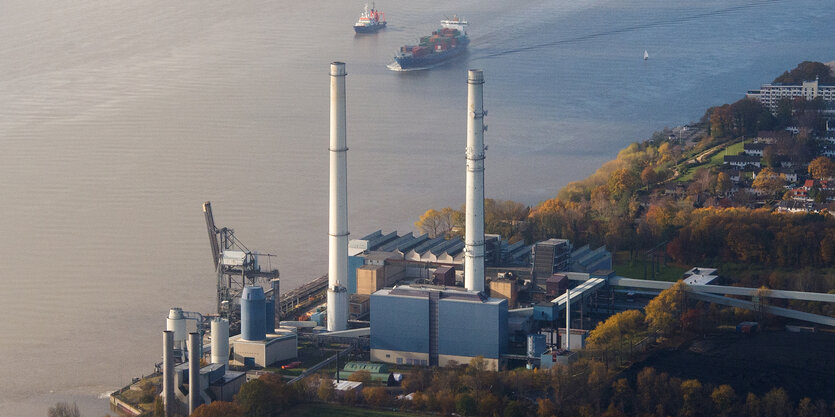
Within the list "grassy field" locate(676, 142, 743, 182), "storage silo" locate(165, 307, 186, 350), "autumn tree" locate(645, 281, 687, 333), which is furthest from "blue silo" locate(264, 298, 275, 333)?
"grassy field" locate(676, 142, 743, 182)

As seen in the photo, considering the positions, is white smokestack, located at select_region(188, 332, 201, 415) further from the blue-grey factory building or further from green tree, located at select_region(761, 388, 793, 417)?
green tree, located at select_region(761, 388, 793, 417)

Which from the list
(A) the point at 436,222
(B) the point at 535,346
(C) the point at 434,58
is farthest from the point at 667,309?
(C) the point at 434,58

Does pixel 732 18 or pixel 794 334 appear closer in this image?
pixel 794 334

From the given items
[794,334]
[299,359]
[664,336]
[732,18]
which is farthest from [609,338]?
[732,18]

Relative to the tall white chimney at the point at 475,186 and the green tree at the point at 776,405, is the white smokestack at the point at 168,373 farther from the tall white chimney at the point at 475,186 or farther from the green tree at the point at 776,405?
the green tree at the point at 776,405

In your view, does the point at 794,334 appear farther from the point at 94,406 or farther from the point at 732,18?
the point at 732,18
